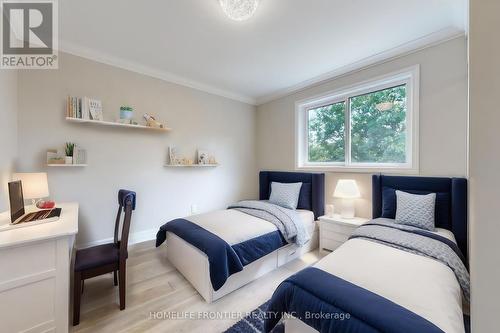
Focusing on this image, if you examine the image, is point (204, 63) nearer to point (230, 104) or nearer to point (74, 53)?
point (230, 104)

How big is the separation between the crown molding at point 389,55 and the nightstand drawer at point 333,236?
2301 mm

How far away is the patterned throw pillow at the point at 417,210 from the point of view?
210 cm

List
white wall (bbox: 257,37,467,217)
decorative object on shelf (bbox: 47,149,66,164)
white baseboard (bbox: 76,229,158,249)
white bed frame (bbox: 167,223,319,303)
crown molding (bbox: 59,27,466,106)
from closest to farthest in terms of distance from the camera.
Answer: white bed frame (bbox: 167,223,319,303) → white wall (bbox: 257,37,467,217) → crown molding (bbox: 59,27,466,106) → decorative object on shelf (bbox: 47,149,66,164) → white baseboard (bbox: 76,229,158,249)

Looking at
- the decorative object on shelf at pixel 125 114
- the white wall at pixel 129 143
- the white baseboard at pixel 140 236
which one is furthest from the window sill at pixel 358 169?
the decorative object on shelf at pixel 125 114

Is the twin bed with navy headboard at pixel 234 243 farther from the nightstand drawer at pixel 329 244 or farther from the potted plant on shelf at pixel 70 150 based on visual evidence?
the potted plant on shelf at pixel 70 150

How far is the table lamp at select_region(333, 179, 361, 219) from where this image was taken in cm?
278

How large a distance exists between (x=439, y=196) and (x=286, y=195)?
1.82m

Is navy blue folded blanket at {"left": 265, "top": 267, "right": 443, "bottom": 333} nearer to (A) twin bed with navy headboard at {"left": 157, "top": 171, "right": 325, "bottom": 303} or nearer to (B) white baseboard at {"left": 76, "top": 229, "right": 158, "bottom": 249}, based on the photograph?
(A) twin bed with navy headboard at {"left": 157, "top": 171, "right": 325, "bottom": 303}

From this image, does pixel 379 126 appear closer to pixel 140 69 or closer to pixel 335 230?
pixel 335 230

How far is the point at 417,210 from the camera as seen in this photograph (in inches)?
84.8

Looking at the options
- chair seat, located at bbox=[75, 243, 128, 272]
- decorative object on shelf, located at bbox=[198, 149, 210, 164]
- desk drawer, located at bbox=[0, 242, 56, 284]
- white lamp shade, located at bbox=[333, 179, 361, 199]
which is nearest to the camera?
desk drawer, located at bbox=[0, 242, 56, 284]

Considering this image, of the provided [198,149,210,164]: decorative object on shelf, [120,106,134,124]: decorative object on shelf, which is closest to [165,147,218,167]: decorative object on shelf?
[198,149,210,164]: decorative object on shelf

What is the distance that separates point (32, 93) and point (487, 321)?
3.82 m

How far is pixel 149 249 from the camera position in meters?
2.96
